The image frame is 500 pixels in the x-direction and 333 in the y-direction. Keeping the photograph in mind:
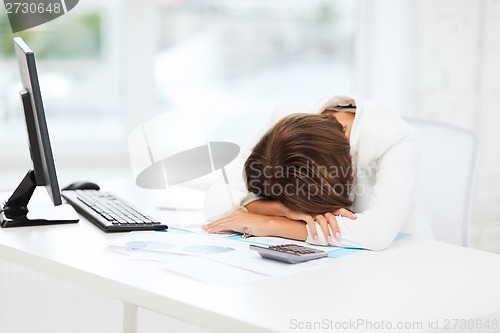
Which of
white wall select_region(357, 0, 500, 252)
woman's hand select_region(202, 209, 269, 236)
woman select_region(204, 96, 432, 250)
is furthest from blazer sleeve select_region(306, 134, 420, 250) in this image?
white wall select_region(357, 0, 500, 252)

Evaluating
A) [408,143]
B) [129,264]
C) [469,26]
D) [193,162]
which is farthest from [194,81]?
[129,264]

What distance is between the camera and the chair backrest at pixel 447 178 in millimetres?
2189

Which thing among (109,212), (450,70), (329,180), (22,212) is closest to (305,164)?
(329,180)

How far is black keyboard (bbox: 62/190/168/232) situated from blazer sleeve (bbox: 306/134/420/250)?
397 millimetres

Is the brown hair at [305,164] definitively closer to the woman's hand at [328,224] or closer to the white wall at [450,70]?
the woman's hand at [328,224]

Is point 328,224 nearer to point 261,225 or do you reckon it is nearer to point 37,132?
point 261,225

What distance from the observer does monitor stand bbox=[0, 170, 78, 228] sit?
5.82 ft

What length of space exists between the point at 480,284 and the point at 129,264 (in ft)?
2.19

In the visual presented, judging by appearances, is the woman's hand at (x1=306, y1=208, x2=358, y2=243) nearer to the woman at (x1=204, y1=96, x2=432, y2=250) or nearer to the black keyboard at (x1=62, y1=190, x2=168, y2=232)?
the woman at (x1=204, y1=96, x2=432, y2=250)

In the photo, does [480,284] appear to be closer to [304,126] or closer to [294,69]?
[304,126]

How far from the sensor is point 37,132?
1688 millimetres

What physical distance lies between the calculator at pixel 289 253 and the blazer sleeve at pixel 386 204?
0.42ft

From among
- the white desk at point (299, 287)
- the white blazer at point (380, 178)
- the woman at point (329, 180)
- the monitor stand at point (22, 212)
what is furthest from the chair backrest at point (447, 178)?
the monitor stand at point (22, 212)

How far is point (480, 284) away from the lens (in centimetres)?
142
